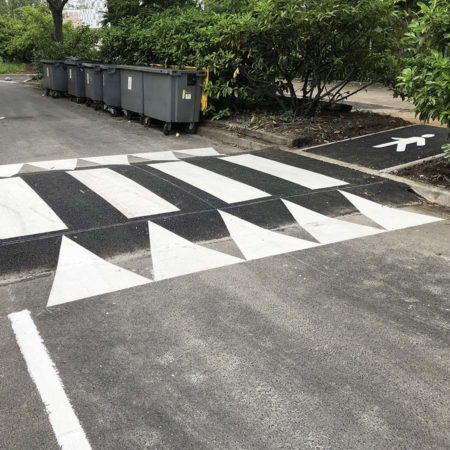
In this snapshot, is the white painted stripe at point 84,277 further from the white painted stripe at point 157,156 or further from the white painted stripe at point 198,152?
the white painted stripe at point 198,152

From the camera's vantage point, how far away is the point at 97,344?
339cm

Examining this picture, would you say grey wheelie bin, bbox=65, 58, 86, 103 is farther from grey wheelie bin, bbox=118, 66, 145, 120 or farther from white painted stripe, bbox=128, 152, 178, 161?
white painted stripe, bbox=128, 152, 178, 161

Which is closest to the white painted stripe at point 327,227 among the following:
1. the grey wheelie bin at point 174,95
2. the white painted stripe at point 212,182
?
the white painted stripe at point 212,182

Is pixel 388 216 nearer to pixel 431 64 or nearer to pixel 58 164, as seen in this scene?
pixel 431 64

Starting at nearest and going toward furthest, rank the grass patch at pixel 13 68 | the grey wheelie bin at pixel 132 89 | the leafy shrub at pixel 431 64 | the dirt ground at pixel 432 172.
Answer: the leafy shrub at pixel 431 64
the dirt ground at pixel 432 172
the grey wheelie bin at pixel 132 89
the grass patch at pixel 13 68

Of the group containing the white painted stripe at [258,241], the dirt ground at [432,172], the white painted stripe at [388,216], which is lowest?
the white painted stripe at [258,241]

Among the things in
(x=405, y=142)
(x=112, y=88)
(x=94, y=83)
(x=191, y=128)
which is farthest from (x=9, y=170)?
(x=94, y=83)

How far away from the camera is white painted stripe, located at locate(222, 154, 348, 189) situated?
288 inches

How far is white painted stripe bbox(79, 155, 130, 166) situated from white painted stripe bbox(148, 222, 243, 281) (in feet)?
10.7

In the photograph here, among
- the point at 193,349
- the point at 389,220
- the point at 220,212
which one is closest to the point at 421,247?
the point at 389,220

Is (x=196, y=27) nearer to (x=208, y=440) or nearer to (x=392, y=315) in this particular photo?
(x=392, y=315)

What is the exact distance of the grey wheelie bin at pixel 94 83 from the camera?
14016 millimetres

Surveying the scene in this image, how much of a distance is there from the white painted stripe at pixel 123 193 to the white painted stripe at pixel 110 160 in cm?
58

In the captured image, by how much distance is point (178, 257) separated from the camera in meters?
4.78
